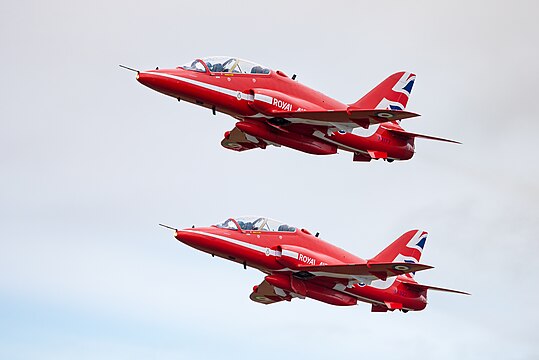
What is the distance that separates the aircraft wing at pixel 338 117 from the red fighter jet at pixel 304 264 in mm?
5852

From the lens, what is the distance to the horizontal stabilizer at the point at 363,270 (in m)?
70.6

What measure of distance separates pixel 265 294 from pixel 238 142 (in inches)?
340

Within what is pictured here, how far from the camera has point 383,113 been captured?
69.9m

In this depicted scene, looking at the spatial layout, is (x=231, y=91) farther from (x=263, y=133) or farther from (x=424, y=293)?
(x=424, y=293)

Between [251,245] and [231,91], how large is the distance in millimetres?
7548

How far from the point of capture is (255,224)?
73625 millimetres

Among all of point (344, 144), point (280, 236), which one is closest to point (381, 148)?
point (344, 144)

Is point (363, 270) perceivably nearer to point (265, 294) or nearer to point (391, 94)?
point (265, 294)

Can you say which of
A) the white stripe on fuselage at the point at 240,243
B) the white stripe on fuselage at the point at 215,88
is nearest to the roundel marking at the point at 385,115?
the white stripe on fuselage at the point at 215,88

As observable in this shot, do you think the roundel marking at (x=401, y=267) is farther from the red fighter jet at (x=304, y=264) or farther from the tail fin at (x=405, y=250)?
the tail fin at (x=405, y=250)

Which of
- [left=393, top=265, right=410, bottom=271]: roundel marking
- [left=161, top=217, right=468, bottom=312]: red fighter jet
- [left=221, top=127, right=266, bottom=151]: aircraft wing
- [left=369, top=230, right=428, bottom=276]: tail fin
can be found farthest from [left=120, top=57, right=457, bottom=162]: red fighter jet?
[left=393, top=265, right=410, bottom=271]: roundel marking

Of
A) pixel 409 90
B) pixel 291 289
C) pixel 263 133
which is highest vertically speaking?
pixel 409 90

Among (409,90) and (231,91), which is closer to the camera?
(231,91)

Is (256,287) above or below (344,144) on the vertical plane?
below
